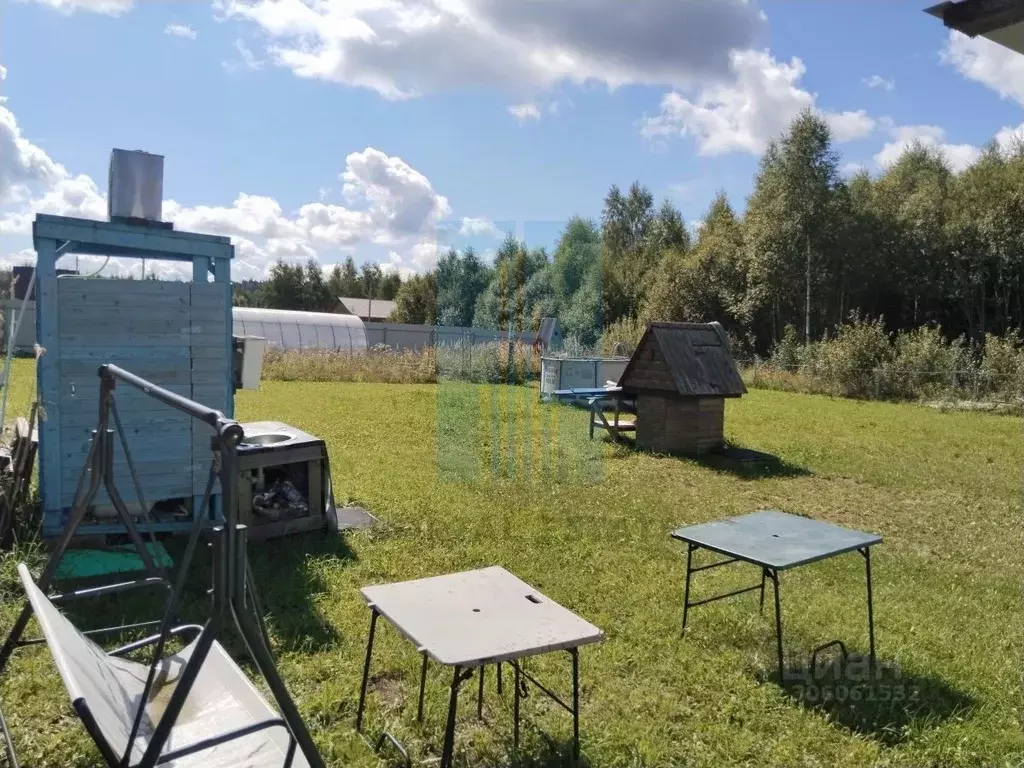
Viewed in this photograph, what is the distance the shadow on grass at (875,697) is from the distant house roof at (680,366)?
5.57 metres

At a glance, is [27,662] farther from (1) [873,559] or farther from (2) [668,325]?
(2) [668,325]

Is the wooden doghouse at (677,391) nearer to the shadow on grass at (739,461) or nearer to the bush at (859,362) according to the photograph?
the shadow on grass at (739,461)

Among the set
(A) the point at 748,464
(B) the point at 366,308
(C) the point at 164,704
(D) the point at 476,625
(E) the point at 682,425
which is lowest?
(A) the point at 748,464

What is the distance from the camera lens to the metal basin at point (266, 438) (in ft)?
17.6

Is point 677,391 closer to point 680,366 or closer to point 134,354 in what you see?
point 680,366

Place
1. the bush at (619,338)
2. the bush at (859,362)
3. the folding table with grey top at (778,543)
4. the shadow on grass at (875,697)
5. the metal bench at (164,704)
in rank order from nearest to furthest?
the metal bench at (164,704), the shadow on grass at (875,697), the folding table with grey top at (778,543), the bush at (859,362), the bush at (619,338)

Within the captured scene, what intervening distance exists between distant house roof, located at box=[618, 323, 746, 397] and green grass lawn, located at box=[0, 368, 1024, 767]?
38.3 inches

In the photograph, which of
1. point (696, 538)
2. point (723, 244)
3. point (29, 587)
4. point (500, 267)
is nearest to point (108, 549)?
point (29, 587)

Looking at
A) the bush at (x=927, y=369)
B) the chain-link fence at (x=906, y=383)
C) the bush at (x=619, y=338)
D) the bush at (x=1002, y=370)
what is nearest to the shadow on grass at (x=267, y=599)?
the bush at (x=619, y=338)

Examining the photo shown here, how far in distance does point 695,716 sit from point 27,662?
9.75 feet

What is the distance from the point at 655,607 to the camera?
423cm

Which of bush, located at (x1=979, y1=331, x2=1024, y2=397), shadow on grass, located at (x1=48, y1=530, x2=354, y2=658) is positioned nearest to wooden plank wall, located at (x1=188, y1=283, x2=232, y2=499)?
shadow on grass, located at (x1=48, y1=530, x2=354, y2=658)

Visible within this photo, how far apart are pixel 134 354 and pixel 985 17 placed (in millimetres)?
4666

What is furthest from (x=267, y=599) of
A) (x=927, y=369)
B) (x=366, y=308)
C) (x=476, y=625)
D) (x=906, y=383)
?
(x=366, y=308)
